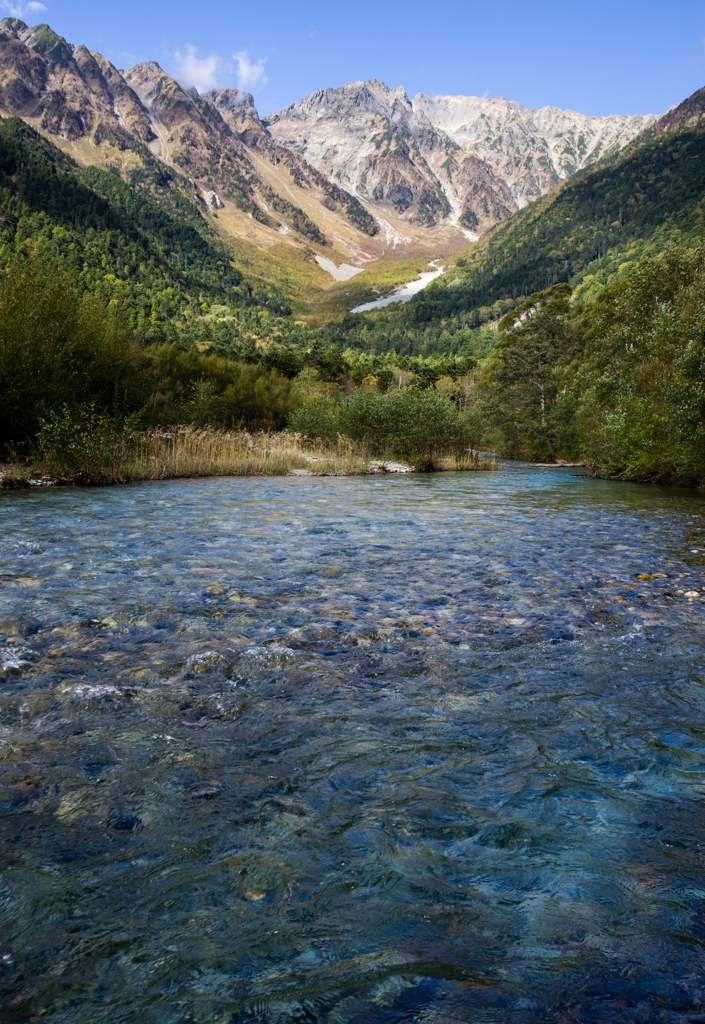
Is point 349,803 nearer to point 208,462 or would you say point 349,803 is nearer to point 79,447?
point 79,447

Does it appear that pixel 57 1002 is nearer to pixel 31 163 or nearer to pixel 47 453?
pixel 47 453

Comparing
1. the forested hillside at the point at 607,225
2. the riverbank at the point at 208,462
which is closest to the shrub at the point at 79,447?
the riverbank at the point at 208,462

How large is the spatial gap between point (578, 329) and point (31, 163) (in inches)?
5995

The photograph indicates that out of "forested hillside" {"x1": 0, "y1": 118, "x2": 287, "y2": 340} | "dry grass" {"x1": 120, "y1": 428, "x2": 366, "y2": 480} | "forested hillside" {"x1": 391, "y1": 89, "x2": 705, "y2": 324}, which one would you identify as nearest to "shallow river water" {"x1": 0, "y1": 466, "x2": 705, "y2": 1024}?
"dry grass" {"x1": 120, "y1": 428, "x2": 366, "y2": 480}

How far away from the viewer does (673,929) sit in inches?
73.7

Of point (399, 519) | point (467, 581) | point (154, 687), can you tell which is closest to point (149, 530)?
point (399, 519)

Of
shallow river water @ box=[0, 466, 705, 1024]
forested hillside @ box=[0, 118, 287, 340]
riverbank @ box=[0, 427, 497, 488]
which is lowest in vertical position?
shallow river water @ box=[0, 466, 705, 1024]

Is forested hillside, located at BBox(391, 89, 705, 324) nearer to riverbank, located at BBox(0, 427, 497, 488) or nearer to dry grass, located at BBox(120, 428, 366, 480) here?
riverbank, located at BBox(0, 427, 497, 488)

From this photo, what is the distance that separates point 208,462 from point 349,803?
67.3 feet

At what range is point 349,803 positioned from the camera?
259 centimetres

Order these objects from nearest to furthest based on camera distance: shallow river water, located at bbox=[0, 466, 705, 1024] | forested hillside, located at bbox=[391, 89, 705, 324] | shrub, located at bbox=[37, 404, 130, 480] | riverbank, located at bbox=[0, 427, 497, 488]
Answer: shallow river water, located at bbox=[0, 466, 705, 1024], shrub, located at bbox=[37, 404, 130, 480], riverbank, located at bbox=[0, 427, 497, 488], forested hillside, located at bbox=[391, 89, 705, 324]

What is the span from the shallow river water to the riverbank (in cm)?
1178

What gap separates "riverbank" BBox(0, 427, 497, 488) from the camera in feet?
56.0


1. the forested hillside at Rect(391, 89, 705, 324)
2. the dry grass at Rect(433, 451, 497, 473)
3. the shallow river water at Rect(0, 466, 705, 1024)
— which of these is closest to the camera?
the shallow river water at Rect(0, 466, 705, 1024)
